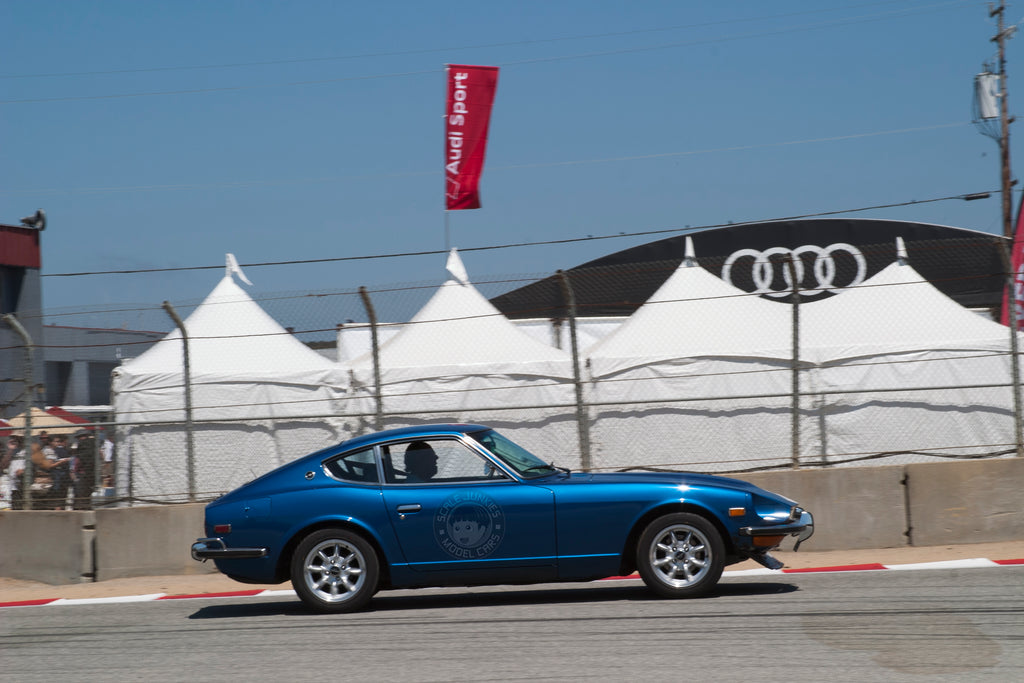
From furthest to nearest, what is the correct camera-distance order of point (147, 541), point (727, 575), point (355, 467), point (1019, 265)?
point (1019, 265) → point (147, 541) → point (727, 575) → point (355, 467)

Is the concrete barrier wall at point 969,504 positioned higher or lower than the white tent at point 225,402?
lower

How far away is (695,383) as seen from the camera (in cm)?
1462

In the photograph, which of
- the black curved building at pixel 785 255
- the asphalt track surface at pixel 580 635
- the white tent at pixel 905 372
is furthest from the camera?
the black curved building at pixel 785 255

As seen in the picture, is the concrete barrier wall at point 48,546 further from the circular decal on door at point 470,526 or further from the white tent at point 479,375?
the circular decal on door at point 470,526

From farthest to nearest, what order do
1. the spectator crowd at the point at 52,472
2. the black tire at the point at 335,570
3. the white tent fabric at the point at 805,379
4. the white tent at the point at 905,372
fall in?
the white tent at the point at 905,372 < the white tent fabric at the point at 805,379 < the spectator crowd at the point at 52,472 < the black tire at the point at 335,570

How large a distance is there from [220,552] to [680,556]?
321 cm

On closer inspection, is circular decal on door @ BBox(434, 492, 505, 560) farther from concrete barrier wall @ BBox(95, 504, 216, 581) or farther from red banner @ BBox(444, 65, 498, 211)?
red banner @ BBox(444, 65, 498, 211)

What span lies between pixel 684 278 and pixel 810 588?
32.7 ft

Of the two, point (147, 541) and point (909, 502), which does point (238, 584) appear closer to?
point (147, 541)

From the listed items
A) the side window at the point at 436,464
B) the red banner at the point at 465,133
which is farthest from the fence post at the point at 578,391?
the red banner at the point at 465,133

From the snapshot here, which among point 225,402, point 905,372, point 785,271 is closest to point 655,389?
point 905,372

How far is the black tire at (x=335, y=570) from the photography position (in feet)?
23.3

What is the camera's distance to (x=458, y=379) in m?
14.6

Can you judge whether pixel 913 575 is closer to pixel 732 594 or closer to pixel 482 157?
pixel 732 594
